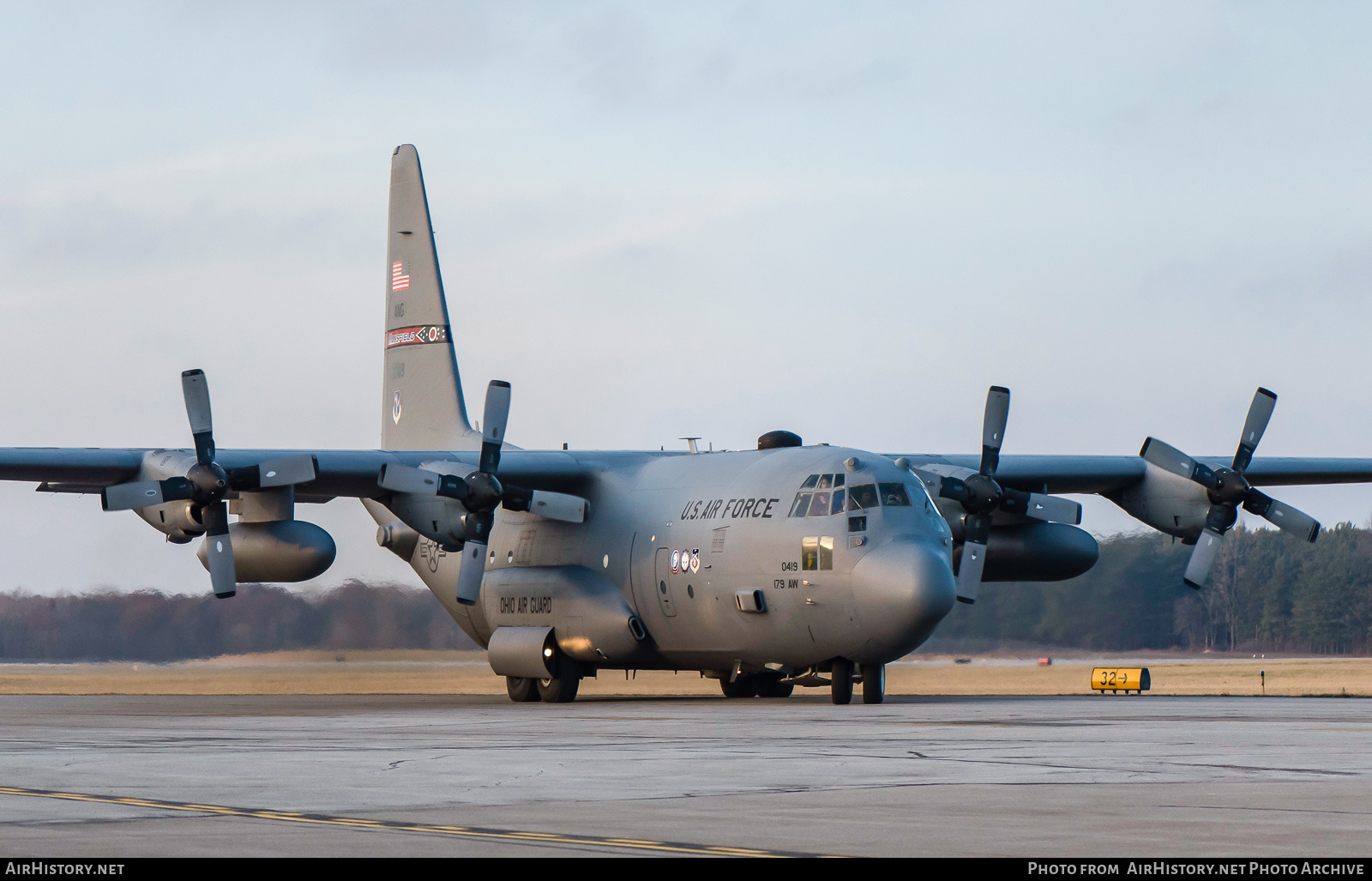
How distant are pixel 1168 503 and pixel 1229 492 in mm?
1762

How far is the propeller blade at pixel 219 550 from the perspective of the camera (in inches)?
1056

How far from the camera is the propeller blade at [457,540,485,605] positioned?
2875cm

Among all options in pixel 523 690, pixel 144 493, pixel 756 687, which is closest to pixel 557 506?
pixel 523 690

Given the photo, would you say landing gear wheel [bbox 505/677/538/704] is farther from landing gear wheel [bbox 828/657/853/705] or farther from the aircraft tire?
landing gear wheel [bbox 828/657/853/705]

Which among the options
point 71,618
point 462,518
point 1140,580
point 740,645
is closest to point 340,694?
point 71,618

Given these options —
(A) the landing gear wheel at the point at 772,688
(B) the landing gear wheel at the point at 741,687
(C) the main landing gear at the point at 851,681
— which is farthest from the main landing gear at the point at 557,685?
(C) the main landing gear at the point at 851,681

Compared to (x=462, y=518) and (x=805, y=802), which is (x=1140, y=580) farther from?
(x=805, y=802)

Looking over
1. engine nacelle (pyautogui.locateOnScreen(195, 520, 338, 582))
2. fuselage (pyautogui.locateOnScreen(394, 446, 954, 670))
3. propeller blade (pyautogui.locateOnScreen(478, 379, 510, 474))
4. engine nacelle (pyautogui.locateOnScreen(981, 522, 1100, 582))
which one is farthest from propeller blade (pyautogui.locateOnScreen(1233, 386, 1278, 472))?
engine nacelle (pyautogui.locateOnScreen(195, 520, 338, 582))

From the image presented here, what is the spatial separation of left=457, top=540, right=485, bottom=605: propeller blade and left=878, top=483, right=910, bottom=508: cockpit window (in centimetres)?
733

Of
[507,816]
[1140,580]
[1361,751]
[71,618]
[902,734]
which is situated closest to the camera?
[507,816]

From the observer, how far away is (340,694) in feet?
125

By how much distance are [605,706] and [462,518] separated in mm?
4090

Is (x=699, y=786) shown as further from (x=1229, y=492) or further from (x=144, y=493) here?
(x=1229, y=492)

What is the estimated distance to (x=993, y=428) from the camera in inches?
1159
